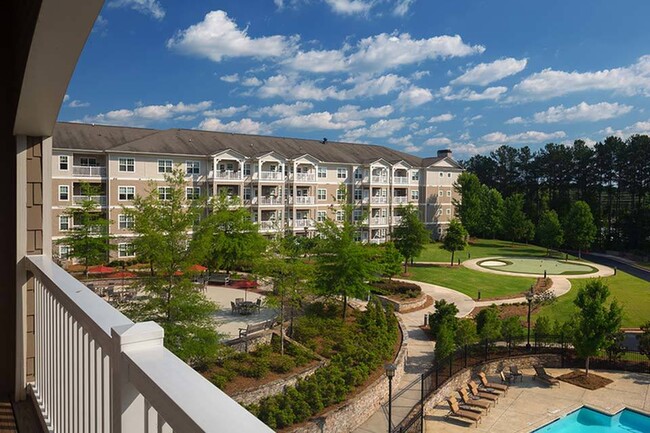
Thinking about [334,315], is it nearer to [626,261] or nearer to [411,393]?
[411,393]

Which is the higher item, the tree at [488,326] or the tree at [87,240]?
the tree at [87,240]

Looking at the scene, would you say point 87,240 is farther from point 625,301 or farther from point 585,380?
point 625,301

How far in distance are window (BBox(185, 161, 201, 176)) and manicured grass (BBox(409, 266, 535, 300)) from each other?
1865 centimetres

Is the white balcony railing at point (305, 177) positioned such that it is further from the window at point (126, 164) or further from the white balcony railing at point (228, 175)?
the window at point (126, 164)

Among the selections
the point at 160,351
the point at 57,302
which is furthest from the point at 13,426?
the point at 160,351

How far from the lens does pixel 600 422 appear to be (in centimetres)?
1446

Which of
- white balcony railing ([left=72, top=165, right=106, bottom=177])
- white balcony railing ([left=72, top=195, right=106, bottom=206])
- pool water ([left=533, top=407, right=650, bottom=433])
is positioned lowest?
pool water ([left=533, top=407, right=650, bottom=433])

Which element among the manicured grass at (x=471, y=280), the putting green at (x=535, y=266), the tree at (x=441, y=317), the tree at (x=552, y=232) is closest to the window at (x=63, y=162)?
the manicured grass at (x=471, y=280)

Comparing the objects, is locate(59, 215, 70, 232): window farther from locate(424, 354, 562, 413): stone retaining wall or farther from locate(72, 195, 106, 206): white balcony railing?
locate(424, 354, 562, 413): stone retaining wall

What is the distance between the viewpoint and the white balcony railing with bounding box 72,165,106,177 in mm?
31609

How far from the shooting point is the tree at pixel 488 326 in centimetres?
1936

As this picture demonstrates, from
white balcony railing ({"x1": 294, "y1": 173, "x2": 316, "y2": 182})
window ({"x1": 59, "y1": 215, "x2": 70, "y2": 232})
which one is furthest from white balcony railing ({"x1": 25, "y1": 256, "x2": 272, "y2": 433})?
white balcony railing ({"x1": 294, "y1": 173, "x2": 316, "y2": 182})

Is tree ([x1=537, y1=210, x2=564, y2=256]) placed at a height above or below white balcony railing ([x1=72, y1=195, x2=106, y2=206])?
below

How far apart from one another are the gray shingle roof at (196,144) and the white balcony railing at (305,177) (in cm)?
183
